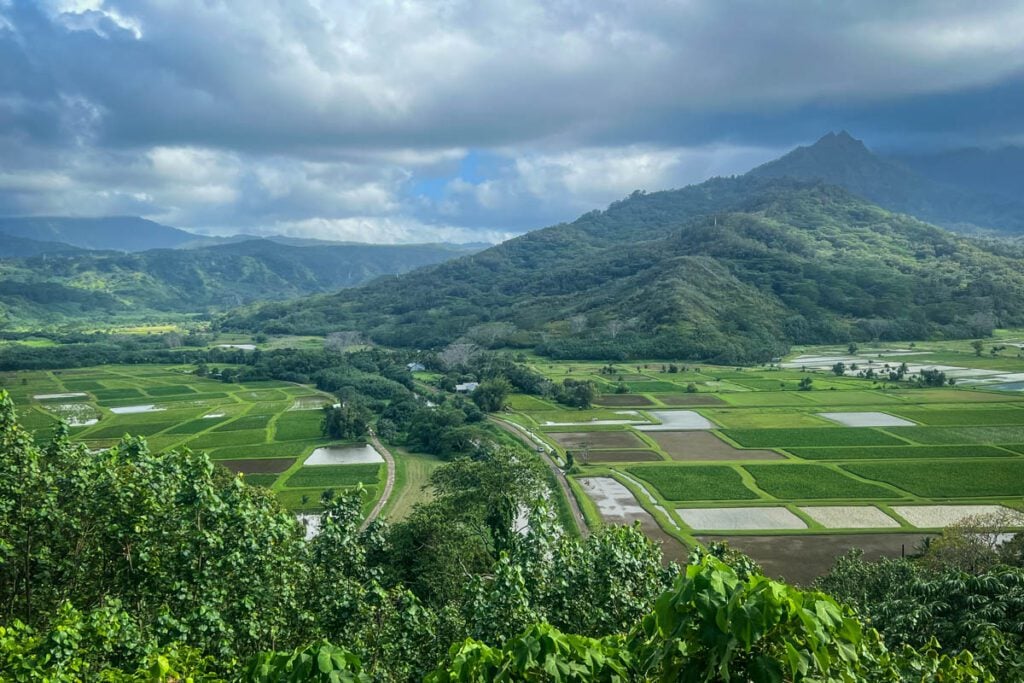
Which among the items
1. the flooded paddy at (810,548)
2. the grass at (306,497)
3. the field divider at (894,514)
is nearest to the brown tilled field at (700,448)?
the field divider at (894,514)

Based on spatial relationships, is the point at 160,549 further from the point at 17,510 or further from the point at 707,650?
the point at 707,650

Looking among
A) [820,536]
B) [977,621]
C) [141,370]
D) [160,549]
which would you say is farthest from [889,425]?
[141,370]

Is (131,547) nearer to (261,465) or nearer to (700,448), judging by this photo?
(261,465)

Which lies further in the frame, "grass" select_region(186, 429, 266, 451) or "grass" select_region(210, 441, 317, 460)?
"grass" select_region(186, 429, 266, 451)

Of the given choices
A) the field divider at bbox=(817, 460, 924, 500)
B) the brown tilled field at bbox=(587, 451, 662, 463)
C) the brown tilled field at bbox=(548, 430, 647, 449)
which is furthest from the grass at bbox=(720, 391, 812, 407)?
the brown tilled field at bbox=(587, 451, 662, 463)

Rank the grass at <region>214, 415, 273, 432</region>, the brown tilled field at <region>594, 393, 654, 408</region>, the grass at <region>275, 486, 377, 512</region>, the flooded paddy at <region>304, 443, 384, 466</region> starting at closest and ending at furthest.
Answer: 1. the grass at <region>275, 486, 377, 512</region>
2. the flooded paddy at <region>304, 443, 384, 466</region>
3. the grass at <region>214, 415, 273, 432</region>
4. the brown tilled field at <region>594, 393, 654, 408</region>

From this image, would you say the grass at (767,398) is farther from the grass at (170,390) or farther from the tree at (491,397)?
the grass at (170,390)

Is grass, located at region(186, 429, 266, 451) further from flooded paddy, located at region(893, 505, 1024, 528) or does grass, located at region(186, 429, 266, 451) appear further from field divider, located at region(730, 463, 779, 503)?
flooded paddy, located at region(893, 505, 1024, 528)
